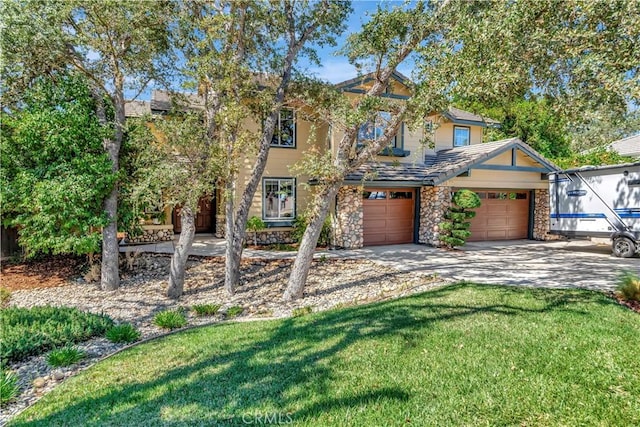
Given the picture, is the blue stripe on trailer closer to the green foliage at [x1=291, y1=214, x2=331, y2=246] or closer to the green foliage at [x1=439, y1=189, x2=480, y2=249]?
the green foliage at [x1=439, y1=189, x2=480, y2=249]

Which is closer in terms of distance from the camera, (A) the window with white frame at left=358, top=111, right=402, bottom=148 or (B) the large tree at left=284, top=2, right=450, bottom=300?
(B) the large tree at left=284, top=2, right=450, bottom=300

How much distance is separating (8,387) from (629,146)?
31.5m

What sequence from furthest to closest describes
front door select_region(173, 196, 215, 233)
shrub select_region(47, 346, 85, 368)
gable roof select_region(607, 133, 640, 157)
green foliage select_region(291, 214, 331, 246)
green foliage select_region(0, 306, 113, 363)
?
gable roof select_region(607, 133, 640, 157) < front door select_region(173, 196, 215, 233) < green foliage select_region(291, 214, 331, 246) < green foliage select_region(0, 306, 113, 363) < shrub select_region(47, 346, 85, 368)

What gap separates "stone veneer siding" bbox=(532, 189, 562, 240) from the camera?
16844mm

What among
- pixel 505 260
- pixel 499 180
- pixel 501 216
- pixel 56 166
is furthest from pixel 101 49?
pixel 501 216

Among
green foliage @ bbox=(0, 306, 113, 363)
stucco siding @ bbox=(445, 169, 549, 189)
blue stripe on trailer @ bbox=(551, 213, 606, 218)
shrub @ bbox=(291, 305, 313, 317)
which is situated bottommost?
shrub @ bbox=(291, 305, 313, 317)

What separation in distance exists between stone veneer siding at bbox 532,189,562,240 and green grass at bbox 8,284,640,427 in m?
12.3

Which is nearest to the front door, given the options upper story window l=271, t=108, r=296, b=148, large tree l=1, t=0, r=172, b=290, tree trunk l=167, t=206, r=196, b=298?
upper story window l=271, t=108, r=296, b=148

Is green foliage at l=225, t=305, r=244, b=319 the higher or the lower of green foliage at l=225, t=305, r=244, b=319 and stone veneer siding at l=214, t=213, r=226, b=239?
the lower

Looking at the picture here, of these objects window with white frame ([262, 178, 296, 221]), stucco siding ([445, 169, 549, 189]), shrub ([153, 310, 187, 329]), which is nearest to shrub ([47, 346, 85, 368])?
shrub ([153, 310, 187, 329])

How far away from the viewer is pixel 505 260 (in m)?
11.5

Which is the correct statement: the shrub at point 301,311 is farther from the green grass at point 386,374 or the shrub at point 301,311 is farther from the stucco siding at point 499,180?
the stucco siding at point 499,180

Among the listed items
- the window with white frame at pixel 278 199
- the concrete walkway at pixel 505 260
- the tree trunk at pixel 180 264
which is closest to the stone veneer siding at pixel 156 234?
the concrete walkway at pixel 505 260

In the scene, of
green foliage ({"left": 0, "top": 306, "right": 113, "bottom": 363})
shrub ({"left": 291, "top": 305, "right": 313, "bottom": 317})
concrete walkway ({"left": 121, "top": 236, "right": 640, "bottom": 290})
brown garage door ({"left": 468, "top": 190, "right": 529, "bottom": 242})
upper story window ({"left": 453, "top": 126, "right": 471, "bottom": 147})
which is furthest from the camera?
upper story window ({"left": 453, "top": 126, "right": 471, "bottom": 147})
